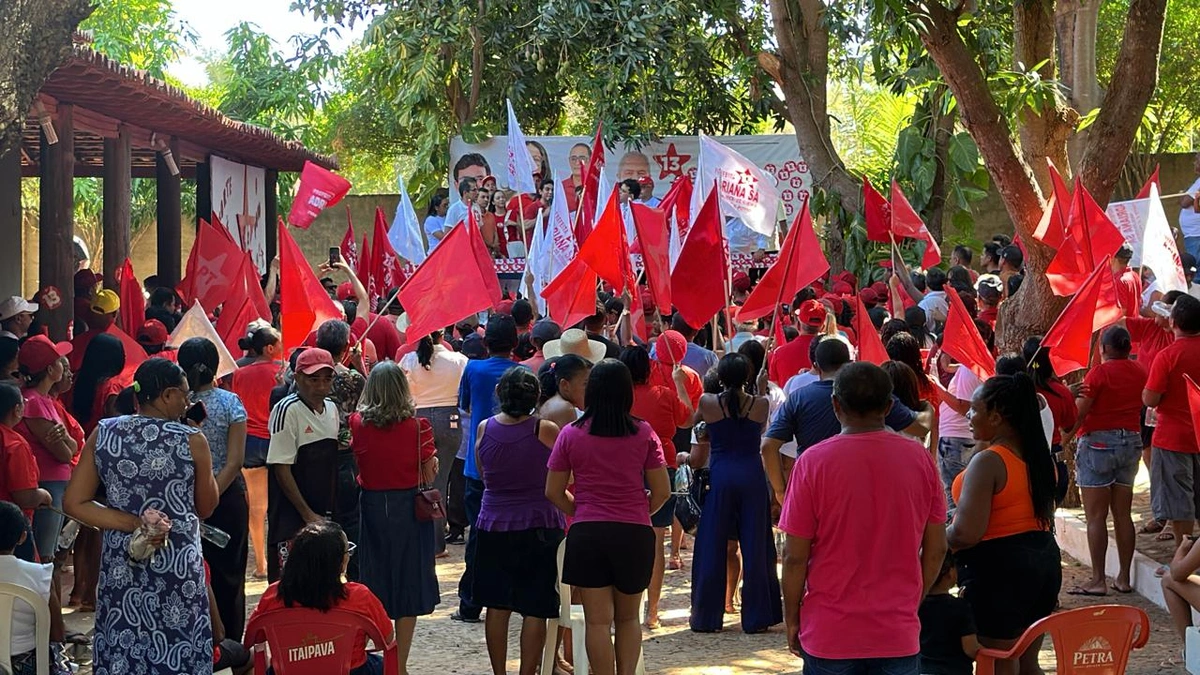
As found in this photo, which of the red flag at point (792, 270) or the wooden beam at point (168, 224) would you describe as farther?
the wooden beam at point (168, 224)

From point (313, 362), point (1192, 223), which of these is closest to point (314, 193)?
point (313, 362)

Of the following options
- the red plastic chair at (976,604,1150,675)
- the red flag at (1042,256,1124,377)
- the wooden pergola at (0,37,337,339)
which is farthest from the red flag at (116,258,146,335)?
the red plastic chair at (976,604,1150,675)

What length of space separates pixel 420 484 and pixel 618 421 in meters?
1.51

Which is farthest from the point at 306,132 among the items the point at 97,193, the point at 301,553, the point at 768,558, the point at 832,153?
the point at 301,553

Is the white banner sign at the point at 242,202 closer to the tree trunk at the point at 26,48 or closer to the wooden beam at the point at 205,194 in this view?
the wooden beam at the point at 205,194

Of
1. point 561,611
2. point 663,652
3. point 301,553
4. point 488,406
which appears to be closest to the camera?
point 301,553

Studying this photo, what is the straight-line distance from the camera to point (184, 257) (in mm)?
25625

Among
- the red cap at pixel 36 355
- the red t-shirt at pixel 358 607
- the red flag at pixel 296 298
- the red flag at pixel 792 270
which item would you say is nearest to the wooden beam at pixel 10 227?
the red flag at pixel 296 298

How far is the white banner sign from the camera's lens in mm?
17359

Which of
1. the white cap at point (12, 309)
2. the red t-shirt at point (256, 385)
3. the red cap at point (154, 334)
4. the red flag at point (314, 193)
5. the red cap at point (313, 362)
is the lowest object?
the red t-shirt at point (256, 385)

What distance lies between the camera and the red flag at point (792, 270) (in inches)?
357

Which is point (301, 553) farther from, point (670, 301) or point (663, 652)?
point (670, 301)

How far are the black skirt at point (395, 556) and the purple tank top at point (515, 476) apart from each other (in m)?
0.57

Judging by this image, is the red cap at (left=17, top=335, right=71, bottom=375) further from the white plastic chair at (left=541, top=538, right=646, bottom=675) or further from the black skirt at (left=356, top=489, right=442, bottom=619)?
the white plastic chair at (left=541, top=538, right=646, bottom=675)
